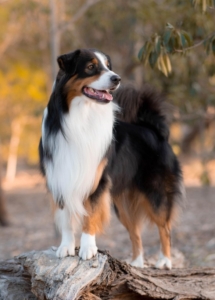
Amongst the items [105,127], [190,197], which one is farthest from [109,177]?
[190,197]

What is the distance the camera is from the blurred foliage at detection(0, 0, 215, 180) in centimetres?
575

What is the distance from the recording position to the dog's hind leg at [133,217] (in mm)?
5531

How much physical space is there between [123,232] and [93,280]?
7.93 meters

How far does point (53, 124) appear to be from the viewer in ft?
14.9

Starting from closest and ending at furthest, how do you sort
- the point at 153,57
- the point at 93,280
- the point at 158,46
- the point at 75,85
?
the point at 93,280 → the point at 75,85 → the point at 158,46 → the point at 153,57

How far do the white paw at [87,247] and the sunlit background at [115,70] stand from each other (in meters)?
0.82

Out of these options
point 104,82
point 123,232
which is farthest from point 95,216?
point 123,232

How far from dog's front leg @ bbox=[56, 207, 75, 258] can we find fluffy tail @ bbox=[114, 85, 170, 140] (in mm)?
1461

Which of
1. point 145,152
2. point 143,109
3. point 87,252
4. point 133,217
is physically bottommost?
point 87,252

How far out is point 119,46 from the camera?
58.4 ft

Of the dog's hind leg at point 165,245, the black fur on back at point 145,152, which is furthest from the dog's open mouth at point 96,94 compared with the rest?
the dog's hind leg at point 165,245

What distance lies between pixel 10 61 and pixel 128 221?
55.7 ft

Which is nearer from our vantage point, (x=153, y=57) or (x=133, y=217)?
(x=153, y=57)

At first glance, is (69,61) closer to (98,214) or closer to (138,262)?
(98,214)
